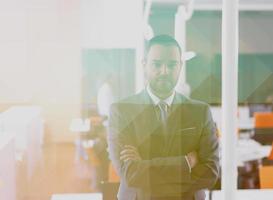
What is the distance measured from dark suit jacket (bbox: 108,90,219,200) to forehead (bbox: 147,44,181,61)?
0.22 m

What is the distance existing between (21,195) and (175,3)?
11.7ft

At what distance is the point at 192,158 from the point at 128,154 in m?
0.28

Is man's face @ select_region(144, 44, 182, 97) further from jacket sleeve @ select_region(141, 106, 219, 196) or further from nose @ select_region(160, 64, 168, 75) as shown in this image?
jacket sleeve @ select_region(141, 106, 219, 196)

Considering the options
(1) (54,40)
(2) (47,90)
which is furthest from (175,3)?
(2) (47,90)

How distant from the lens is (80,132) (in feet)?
8.29

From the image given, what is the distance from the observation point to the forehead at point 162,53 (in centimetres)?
183

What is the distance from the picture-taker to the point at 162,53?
1832 millimetres

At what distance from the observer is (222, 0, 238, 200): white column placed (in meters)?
1.64

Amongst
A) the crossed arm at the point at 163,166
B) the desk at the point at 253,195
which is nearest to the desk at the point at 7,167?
the crossed arm at the point at 163,166

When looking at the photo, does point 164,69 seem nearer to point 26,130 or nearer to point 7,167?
point 26,130

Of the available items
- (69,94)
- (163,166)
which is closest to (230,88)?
(163,166)

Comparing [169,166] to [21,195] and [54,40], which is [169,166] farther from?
[54,40]

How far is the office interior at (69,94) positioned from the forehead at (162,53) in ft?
0.45

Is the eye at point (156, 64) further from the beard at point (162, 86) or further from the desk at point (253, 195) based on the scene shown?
the desk at point (253, 195)
